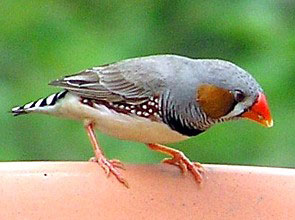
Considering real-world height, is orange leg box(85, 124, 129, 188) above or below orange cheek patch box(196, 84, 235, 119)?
below

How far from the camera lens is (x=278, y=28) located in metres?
4.11

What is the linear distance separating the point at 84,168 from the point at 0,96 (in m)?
0.92

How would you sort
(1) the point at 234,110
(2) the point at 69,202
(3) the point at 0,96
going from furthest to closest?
(3) the point at 0,96, (1) the point at 234,110, (2) the point at 69,202

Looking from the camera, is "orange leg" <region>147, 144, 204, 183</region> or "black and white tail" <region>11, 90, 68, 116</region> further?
"black and white tail" <region>11, 90, 68, 116</region>

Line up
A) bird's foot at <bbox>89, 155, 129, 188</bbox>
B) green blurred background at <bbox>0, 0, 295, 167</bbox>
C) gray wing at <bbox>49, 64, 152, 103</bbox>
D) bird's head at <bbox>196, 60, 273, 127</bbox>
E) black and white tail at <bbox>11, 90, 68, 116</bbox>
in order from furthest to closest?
green blurred background at <bbox>0, 0, 295, 167</bbox> < black and white tail at <bbox>11, 90, 68, 116</bbox> < gray wing at <bbox>49, 64, 152, 103</bbox> < bird's head at <bbox>196, 60, 273, 127</bbox> < bird's foot at <bbox>89, 155, 129, 188</bbox>

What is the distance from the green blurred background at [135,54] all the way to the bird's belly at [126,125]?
1.67 ft

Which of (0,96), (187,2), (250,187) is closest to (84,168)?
(250,187)

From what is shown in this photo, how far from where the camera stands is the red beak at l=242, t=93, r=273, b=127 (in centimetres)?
335

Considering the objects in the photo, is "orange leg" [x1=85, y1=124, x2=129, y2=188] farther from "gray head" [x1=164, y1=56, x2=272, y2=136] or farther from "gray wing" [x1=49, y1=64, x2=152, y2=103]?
"gray head" [x1=164, y1=56, x2=272, y2=136]

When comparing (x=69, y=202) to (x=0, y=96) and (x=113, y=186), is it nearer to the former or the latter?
(x=113, y=186)

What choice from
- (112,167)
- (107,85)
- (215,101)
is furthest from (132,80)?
(112,167)

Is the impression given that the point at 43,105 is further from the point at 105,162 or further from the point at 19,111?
the point at 105,162

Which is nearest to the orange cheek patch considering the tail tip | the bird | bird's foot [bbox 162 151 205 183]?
the bird

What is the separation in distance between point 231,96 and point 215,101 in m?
0.04
